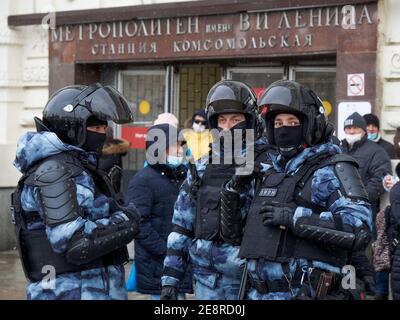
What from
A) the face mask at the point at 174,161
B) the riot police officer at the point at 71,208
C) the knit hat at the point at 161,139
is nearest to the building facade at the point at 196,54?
the knit hat at the point at 161,139

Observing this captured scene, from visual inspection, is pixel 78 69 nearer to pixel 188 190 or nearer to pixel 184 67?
pixel 184 67

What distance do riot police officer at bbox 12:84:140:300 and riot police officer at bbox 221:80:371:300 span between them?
0.65 m

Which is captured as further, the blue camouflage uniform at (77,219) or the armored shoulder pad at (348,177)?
the blue camouflage uniform at (77,219)

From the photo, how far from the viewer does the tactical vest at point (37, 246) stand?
13.4 feet

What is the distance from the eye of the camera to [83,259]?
4.00 m

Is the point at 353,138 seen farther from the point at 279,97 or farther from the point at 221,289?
the point at 279,97

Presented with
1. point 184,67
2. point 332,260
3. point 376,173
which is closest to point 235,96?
point 332,260

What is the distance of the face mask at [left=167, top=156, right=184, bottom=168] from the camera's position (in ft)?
20.1

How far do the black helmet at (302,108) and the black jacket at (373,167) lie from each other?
3804mm

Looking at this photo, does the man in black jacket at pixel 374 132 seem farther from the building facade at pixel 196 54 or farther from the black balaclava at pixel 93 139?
the black balaclava at pixel 93 139

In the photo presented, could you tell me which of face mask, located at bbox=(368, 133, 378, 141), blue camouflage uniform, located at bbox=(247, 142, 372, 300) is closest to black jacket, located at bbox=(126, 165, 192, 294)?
blue camouflage uniform, located at bbox=(247, 142, 372, 300)

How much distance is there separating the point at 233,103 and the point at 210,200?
1.84 ft
